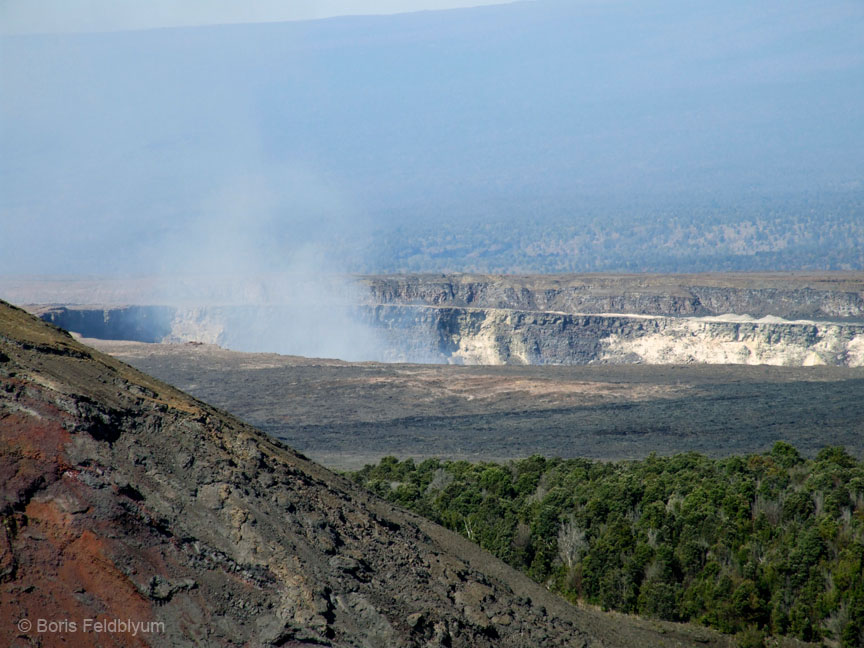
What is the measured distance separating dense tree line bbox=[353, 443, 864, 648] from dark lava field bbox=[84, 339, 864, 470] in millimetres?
7515

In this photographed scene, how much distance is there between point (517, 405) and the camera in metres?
38.8

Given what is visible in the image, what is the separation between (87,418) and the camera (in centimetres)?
827

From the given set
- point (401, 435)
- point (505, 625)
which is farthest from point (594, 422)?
point (505, 625)

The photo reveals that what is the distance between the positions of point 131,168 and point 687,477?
591ft

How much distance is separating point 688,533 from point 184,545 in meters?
11.4

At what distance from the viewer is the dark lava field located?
31.5 meters

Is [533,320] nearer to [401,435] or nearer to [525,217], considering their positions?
[401,435]

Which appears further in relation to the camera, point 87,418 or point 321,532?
point 321,532

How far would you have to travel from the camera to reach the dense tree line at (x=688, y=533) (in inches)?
593

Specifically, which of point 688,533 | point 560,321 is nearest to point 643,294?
point 560,321

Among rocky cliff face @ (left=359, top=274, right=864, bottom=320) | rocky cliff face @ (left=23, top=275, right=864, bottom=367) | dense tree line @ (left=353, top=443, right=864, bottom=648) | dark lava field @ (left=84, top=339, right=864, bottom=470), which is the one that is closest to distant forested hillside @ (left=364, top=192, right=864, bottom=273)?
rocky cliff face @ (left=359, top=274, right=864, bottom=320)

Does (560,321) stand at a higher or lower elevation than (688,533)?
Result: higher

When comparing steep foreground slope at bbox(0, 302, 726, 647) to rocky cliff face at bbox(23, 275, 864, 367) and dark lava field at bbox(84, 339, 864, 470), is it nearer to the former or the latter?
dark lava field at bbox(84, 339, 864, 470)

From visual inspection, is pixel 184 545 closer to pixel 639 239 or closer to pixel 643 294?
pixel 643 294
